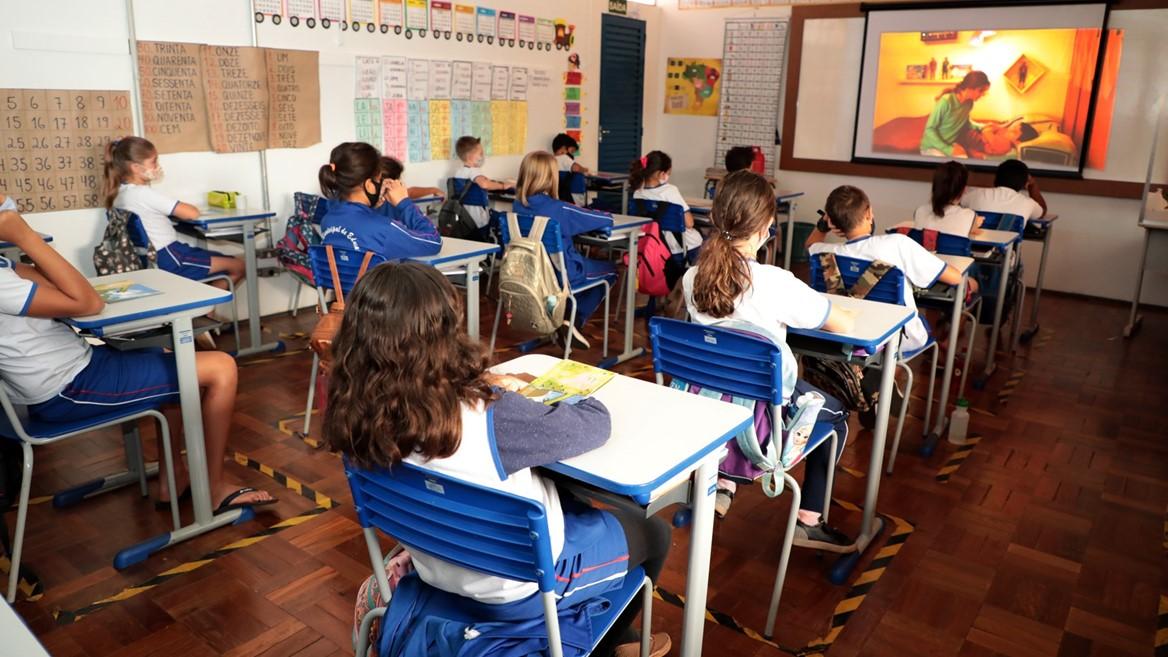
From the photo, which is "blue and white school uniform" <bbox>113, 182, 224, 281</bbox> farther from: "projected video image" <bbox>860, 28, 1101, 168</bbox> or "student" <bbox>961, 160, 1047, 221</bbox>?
"projected video image" <bbox>860, 28, 1101, 168</bbox>

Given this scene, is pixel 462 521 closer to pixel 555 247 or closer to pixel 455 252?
pixel 455 252

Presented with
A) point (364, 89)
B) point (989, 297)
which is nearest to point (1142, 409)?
point (989, 297)

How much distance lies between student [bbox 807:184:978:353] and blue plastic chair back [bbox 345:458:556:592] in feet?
6.88

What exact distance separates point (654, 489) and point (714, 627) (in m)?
1.01

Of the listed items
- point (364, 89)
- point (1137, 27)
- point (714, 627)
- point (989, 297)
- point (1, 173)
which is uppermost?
point (1137, 27)

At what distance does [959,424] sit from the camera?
3.55 meters

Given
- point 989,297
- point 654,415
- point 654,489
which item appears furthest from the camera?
point 989,297

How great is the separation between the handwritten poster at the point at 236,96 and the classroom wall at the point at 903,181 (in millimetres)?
4348

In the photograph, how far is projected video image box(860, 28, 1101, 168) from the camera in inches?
245

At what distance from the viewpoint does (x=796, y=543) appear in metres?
2.50

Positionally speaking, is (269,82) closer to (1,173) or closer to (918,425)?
(1,173)

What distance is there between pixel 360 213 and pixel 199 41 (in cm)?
214

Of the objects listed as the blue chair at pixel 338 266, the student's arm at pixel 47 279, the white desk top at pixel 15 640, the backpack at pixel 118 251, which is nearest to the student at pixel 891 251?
the blue chair at pixel 338 266

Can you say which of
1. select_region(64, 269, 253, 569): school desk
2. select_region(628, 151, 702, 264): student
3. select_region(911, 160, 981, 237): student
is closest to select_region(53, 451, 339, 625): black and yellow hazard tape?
select_region(64, 269, 253, 569): school desk
